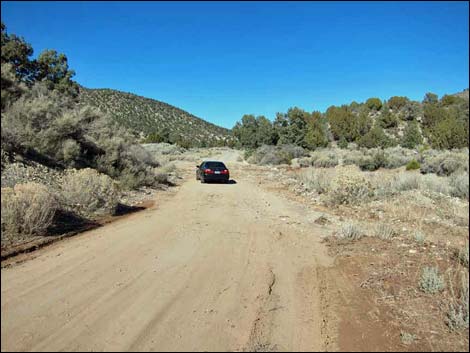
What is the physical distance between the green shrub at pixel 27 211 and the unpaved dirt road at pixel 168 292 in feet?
2.94

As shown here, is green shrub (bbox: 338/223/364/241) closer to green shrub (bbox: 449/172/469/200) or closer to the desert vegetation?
green shrub (bbox: 449/172/469/200)

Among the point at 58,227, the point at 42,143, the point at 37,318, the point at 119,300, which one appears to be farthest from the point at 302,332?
the point at 42,143

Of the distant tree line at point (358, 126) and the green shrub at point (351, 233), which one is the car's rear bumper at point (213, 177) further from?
the distant tree line at point (358, 126)

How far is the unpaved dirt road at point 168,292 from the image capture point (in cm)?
351

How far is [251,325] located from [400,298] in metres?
2.55

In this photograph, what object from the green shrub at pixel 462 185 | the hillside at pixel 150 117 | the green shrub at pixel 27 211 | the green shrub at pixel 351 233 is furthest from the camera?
the hillside at pixel 150 117

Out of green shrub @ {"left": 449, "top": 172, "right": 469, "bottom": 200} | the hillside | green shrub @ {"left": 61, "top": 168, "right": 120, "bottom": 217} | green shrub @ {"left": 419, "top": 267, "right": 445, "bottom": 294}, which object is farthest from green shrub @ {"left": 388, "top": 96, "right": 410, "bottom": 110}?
green shrub @ {"left": 419, "top": 267, "right": 445, "bottom": 294}

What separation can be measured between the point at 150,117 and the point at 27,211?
342 ft

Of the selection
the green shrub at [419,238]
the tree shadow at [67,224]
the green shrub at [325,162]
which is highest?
the green shrub at [325,162]

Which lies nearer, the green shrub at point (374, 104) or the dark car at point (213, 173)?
the dark car at point (213, 173)

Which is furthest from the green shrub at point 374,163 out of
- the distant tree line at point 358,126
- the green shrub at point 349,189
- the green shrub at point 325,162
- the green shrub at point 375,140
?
the green shrub at point 375,140

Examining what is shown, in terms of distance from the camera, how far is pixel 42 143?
12711mm

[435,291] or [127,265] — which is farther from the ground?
[127,265]

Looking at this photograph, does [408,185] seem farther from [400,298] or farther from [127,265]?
[127,265]
